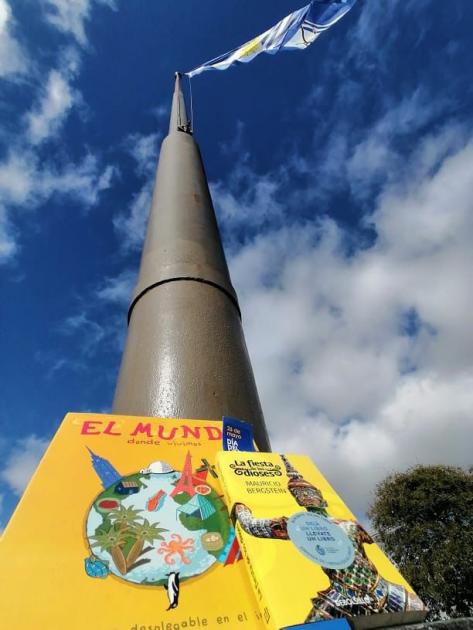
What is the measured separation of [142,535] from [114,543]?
10cm

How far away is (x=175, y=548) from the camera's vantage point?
4.91 feet

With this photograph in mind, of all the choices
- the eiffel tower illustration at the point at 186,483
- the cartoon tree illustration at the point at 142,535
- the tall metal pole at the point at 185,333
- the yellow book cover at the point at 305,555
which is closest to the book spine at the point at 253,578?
the yellow book cover at the point at 305,555

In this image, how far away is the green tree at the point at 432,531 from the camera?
Result: 1401 centimetres

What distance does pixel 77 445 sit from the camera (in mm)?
1890

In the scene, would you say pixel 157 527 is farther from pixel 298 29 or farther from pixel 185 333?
pixel 298 29

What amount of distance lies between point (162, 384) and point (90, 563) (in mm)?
1539

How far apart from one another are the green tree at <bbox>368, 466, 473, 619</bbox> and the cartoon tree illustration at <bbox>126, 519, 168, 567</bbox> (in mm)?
16315

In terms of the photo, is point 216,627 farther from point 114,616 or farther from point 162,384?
point 162,384

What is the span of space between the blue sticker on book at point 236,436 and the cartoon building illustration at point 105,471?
0.52 m

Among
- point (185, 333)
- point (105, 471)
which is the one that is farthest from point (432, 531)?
point (105, 471)

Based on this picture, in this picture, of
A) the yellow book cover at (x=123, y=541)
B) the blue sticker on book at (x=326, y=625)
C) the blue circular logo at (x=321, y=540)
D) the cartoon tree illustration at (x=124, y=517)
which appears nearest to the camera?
the blue sticker on book at (x=326, y=625)

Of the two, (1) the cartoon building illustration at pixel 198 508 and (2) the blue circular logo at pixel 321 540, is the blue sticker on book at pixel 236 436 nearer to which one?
(1) the cartoon building illustration at pixel 198 508

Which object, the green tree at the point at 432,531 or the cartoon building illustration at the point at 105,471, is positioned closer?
the cartoon building illustration at the point at 105,471

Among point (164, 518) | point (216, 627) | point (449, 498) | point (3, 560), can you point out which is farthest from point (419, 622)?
point (449, 498)
